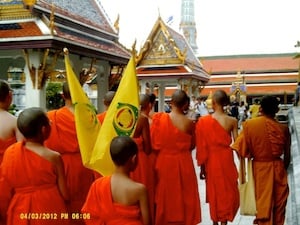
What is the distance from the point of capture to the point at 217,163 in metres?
5.95

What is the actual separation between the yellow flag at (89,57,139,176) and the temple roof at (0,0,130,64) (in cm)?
712

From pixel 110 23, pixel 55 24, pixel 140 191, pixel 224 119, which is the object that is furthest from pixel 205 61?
pixel 140 191

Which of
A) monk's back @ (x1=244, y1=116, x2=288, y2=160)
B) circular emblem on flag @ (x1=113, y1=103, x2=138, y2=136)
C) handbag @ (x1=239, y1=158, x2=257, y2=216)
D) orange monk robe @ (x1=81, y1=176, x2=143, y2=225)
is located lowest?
handbag @ (x1=239, y1=158, x2=257, y2=216)

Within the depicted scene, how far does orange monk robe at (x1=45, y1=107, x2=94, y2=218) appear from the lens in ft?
16.4

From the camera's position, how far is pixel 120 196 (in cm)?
318

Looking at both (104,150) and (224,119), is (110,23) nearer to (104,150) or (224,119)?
(224,119)

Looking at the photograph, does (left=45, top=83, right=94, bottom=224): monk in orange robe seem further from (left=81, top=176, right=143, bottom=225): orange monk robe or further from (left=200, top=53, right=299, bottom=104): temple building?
(left=200, top=53, right=299, bottom=104): temple building

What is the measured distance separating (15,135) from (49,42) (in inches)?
257

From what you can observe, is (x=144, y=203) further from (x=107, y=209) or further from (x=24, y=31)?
(x=24, y=31)

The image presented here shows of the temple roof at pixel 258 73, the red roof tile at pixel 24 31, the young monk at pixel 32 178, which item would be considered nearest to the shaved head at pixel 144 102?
the young monk at pixel 32 178

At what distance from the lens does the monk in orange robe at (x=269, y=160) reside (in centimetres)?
520

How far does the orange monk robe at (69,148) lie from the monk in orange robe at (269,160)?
1698mm

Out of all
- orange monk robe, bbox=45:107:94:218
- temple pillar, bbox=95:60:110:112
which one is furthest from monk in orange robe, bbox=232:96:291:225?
temple pillar, bbox=95:60:110:112

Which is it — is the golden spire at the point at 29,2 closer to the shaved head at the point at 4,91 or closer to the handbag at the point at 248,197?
the shaved head at the point at 4,91
